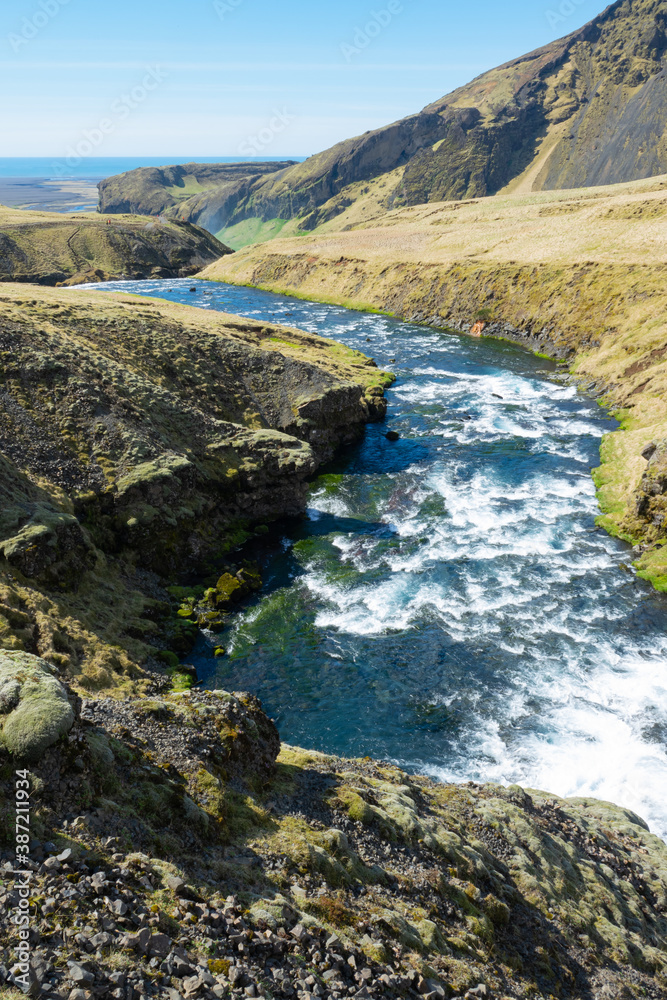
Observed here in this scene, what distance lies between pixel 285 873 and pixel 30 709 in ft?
23.4

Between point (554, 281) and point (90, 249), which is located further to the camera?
point (90, 249)

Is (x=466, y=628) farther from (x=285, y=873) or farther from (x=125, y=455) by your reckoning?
(x=125, y=455)

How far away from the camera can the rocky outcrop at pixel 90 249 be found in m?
152

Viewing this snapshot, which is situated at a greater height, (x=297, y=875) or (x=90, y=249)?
(x=90, y=249)

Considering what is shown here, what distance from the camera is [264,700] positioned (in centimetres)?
2898

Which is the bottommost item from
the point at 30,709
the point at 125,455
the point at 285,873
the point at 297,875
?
the point at 297,875

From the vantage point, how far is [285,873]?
14.4m

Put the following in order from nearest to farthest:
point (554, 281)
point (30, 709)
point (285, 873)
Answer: point (30, 709)
point (285, 873)
point (554, 281)

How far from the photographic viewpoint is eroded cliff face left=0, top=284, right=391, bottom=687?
28.8 m

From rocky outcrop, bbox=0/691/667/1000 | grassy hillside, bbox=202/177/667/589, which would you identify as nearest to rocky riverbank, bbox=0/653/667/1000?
rocky outcrop, bbox=0/691/667/1000

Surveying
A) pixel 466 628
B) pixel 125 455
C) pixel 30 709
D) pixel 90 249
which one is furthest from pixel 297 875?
pixel 90 249

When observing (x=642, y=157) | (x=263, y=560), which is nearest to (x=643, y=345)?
(x=263, y=560)

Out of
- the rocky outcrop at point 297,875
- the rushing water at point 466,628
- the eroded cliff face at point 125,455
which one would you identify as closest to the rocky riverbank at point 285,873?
the rocky outcrop at point 297,875

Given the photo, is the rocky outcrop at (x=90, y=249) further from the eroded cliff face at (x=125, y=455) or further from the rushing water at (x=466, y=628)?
the rushing water at (x=466, y=628)
